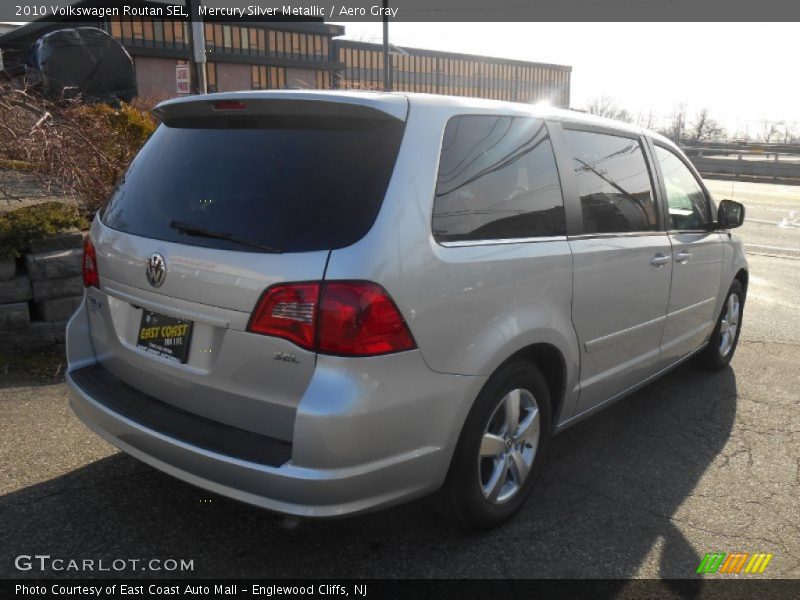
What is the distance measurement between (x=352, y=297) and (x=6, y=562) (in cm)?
172

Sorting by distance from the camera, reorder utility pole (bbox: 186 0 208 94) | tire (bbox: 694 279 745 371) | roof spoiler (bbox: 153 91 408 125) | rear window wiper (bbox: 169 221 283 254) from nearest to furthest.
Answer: rear window wiper (bbox: 169 221 283 254) < roof spoiler (bbox: 153 91 408 125) < tire (bbox: 694 279 745 371) < utility pole (bbox: 186 0 208 94)

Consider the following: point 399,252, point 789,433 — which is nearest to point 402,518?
point 399,252

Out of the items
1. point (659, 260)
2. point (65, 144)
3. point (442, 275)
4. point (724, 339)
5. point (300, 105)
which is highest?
point (300, 105)

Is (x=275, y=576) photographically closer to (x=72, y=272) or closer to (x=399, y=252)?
(x=399, y=252)

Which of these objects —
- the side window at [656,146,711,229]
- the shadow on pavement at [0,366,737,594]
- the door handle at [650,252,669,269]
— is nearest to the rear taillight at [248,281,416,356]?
the shadow on pavement at [0,366,737,594]

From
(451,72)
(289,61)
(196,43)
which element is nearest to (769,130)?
(451,72)

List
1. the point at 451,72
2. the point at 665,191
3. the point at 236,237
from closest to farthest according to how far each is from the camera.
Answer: the point at 236,237 < the point at 665,191 < the point at 451,72

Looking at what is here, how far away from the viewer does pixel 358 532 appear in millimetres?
2955

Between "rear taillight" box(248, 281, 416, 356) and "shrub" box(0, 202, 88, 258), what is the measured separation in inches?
128

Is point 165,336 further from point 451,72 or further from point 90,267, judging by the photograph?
point 451,72

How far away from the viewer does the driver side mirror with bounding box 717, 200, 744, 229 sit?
4.62 meters

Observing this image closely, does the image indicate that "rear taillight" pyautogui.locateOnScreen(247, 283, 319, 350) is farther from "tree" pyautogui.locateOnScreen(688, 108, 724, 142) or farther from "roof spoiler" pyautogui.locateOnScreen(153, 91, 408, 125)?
"tree" pyautogui.locateOnScreen(688, 108, 724, 142)

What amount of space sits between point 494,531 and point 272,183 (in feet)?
5.66

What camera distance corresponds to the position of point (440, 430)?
2.53 m
